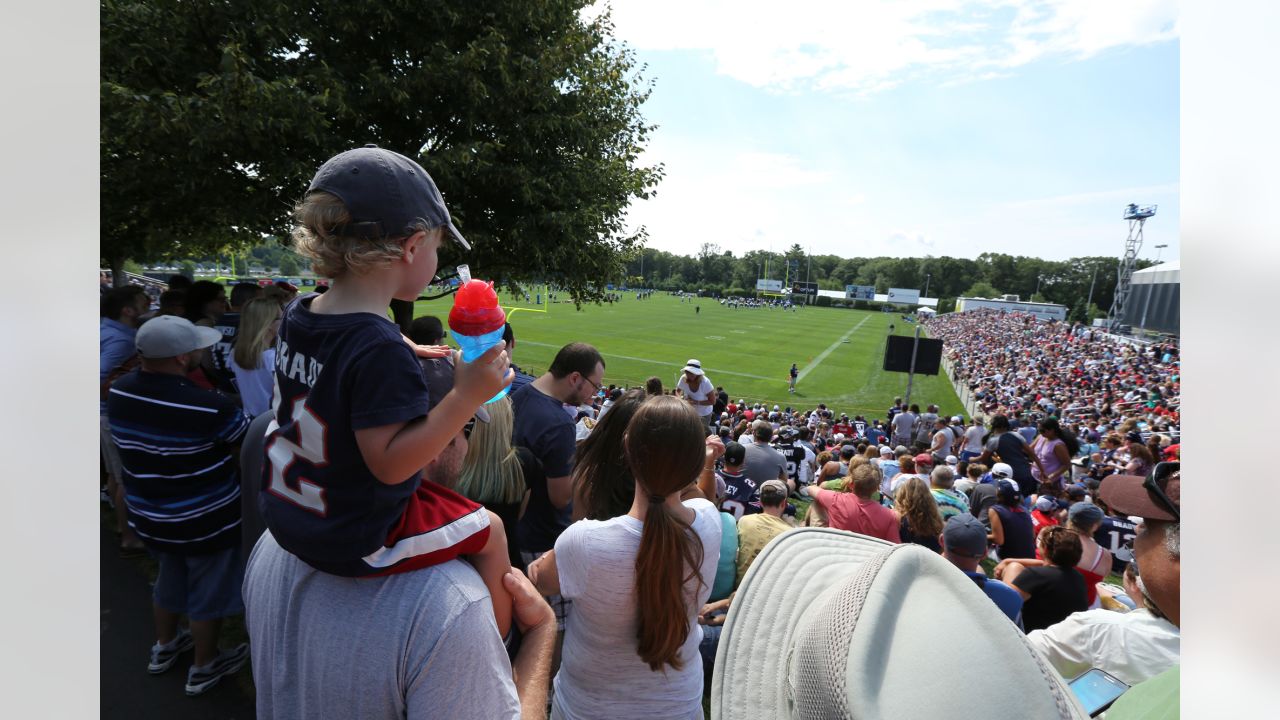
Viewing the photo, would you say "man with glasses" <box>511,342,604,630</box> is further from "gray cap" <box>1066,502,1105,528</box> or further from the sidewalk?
"gray cap" <box>1066,502,1105,528</box>

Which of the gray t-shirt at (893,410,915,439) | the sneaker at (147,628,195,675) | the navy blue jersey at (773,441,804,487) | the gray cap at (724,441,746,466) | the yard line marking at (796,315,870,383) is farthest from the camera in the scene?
the yard line marking at (796,315,870,383)

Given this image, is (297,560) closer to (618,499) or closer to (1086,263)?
(618,499)

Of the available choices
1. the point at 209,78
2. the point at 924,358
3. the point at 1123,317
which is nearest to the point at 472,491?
the point at 209,78

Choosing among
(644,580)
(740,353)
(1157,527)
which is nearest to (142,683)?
(644,580)

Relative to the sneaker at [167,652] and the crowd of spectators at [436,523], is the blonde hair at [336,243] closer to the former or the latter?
the crowd of spectators at [436,523]

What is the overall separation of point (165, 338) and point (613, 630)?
3.00 m

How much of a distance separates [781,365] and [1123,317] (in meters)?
49.8

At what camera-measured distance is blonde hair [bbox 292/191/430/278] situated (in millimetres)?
1222

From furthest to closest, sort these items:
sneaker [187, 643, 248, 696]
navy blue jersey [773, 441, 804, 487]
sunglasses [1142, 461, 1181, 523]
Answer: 1. navy blue jersey [773, 441, 804, 487]
2. sneaker [187, 643, 248, 696]
3. sunglasses [1142, 461, 1181, 523]

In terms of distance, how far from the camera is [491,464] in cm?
285

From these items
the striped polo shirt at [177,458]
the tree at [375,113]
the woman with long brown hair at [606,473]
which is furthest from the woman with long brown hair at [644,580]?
the tree at [375,113]

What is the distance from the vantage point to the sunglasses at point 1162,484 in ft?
7.22

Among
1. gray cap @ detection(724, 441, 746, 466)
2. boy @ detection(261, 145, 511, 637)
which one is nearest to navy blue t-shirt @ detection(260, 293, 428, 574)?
boy @ detection(261, 145, 511, 637)

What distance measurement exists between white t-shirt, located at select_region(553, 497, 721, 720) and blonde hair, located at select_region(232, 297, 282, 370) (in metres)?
3.67
